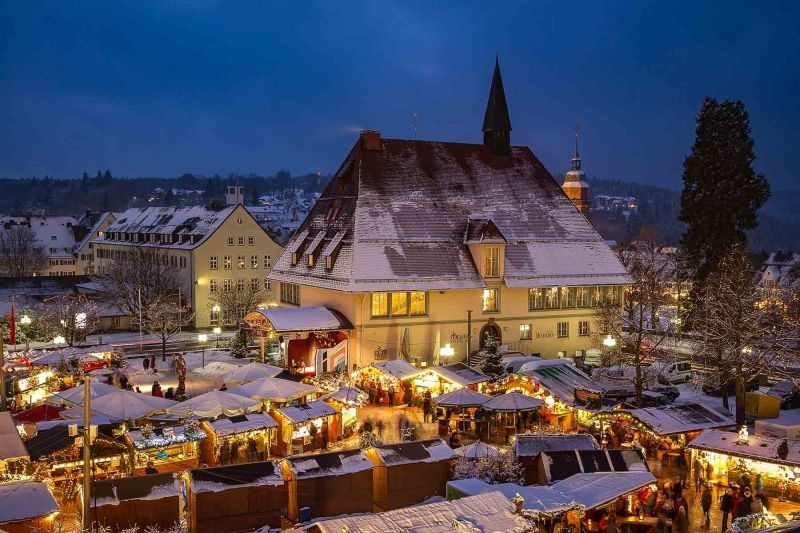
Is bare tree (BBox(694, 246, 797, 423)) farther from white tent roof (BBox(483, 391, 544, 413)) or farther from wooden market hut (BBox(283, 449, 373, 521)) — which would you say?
wooden market hut (BBox(283, 449, 373, 521))

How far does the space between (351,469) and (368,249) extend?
20217mm

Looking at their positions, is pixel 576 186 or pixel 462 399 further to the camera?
pixel 576 186

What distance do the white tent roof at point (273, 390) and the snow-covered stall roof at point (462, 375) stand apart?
5586mm

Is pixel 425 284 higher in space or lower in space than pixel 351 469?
higher

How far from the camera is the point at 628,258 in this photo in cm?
7012

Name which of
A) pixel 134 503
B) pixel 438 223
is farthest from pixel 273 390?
pixel 438 223

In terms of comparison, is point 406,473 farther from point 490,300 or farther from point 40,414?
point 490,300

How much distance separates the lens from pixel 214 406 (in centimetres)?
2592

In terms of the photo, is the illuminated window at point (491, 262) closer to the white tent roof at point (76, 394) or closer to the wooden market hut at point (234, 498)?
the white tent roof at point (76, 394)

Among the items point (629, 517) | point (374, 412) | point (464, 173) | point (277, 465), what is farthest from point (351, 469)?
point (464, 173)

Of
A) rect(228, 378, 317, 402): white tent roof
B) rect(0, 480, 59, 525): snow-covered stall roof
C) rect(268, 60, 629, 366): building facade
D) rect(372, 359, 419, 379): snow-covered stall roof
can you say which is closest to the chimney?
rect(268, 60, 629, 366): building facade

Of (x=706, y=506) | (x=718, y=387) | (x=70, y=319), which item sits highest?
(x=70, y=319)

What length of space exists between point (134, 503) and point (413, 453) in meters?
7.13

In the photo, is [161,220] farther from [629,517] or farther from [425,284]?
[629,517]
